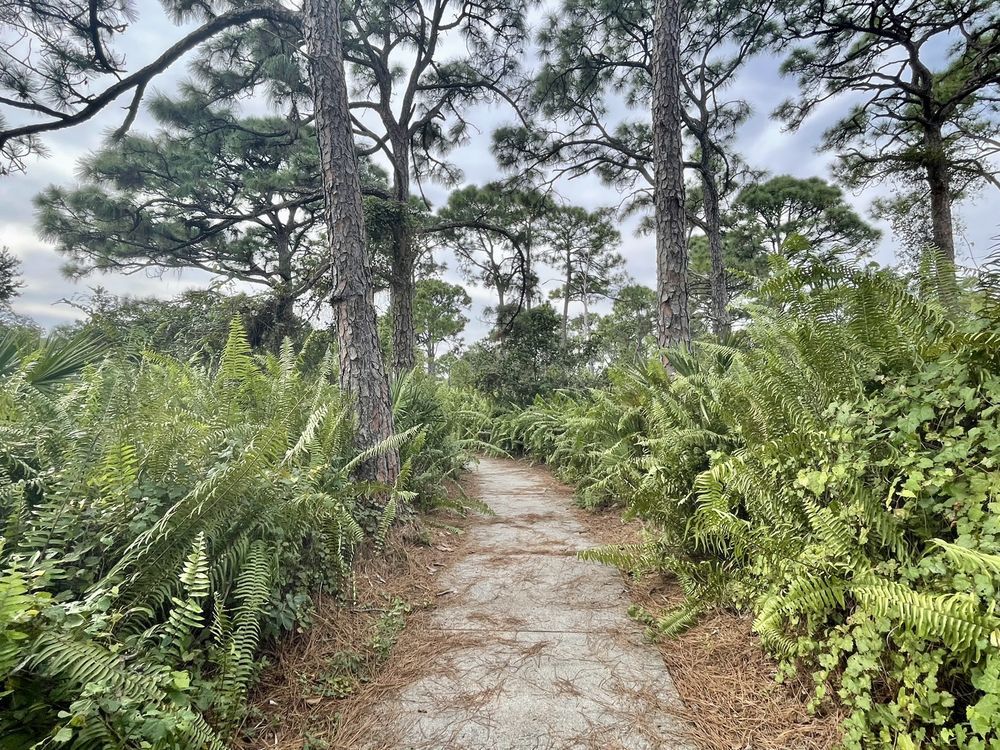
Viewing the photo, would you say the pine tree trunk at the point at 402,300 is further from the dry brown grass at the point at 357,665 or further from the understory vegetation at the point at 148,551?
the dry brown grass at the point at 357,665

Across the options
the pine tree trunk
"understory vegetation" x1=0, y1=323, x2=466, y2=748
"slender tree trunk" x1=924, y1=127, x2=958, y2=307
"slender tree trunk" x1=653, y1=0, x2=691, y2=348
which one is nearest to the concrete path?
"understory vegetation" x1=0, y1=323, x2=466, y2=748

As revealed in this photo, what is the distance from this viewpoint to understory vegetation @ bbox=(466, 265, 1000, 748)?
1.03 metres

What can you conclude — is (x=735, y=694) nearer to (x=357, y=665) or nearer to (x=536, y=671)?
(x=536, y=671)

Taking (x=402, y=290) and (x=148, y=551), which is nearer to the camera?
(x=148, y=551)

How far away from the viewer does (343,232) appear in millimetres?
3086

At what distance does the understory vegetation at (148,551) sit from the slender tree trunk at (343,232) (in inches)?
25.8

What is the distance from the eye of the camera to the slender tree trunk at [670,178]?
435 centimetres

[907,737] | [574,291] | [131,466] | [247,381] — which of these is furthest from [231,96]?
[574,291]

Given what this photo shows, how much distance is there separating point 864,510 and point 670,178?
3.98 m

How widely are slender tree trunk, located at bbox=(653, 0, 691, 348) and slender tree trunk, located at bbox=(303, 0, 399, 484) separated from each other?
2.99 meters

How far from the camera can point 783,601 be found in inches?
53.2

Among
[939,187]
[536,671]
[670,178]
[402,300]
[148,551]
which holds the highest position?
[939,187]

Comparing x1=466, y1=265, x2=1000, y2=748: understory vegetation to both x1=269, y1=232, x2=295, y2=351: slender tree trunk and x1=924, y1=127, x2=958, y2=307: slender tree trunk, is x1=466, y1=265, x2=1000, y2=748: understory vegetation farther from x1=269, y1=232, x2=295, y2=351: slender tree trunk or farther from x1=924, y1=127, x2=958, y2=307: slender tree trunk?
x1=924, y1=127, x2=958, y2=307: slender tree trunk

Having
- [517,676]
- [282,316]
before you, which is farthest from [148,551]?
[282,316]
